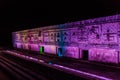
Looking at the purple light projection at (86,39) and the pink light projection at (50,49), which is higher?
the purple light projection at (86,39)

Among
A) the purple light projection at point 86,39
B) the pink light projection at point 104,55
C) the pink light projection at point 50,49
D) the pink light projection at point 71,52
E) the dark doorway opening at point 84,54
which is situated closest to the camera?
the pink light projection at point 104,55

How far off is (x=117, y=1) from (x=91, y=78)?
13.3 meters

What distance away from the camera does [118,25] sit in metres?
18.9

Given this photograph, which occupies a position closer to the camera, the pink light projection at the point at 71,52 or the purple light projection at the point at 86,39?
the purple light projection at the point at 86,39

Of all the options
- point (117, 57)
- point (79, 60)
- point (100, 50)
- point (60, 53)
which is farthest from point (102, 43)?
point (60, 53)

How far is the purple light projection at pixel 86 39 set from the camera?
761 inches

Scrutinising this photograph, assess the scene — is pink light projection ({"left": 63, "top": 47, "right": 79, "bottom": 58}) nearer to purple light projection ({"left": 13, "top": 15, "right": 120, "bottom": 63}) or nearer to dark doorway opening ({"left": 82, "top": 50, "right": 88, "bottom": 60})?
purple light projection ({"left": 13, "top": 15, "right": 120, "bottom": 63})

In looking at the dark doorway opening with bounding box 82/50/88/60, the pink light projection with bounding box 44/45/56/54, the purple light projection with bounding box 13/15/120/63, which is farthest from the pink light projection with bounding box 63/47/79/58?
the pink light projection with bounding box 44/45/56/54

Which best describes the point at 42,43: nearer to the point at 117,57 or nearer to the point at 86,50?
the point at 86,50

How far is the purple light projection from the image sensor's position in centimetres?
1933

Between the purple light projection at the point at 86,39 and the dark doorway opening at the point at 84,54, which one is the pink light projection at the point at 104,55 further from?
the dark doorway opening at the point at 84,54

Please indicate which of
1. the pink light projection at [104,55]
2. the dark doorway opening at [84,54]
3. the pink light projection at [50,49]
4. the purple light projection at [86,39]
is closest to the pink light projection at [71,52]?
the purple light projection at [86,39]

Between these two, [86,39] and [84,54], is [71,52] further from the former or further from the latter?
[86,39]

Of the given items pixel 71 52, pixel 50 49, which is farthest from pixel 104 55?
pixel 50 49
